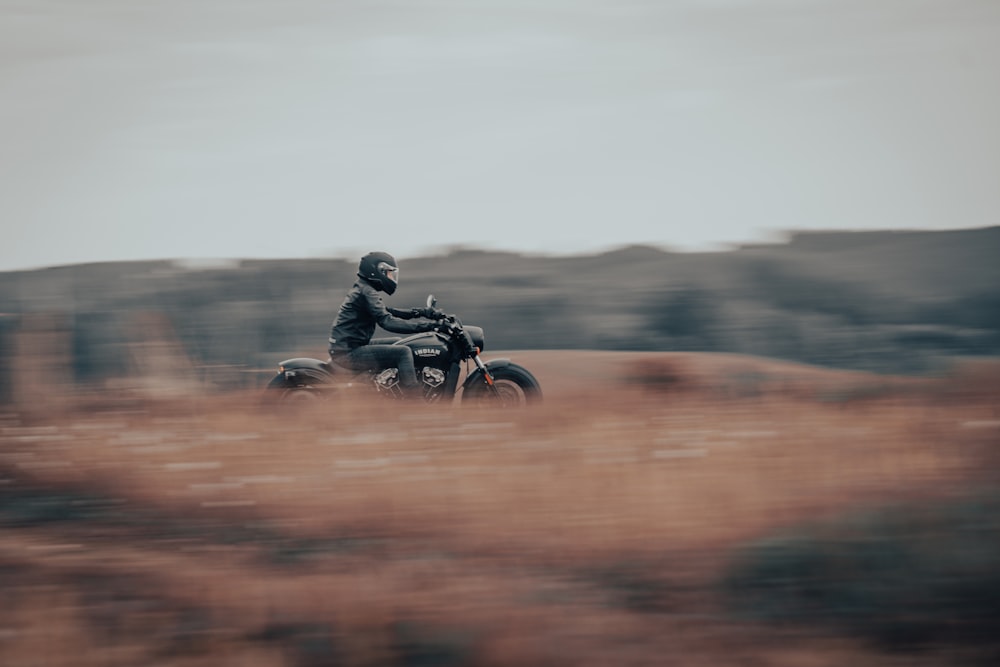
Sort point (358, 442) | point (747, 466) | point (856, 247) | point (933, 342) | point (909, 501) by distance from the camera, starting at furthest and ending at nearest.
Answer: point (856, 247), point (933, 342), point (358, 442), point (747, 466), point (909, 501)

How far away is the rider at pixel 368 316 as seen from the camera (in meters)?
8.81

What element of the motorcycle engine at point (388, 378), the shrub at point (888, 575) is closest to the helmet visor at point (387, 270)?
the motorcycle engine at point (388, 378)

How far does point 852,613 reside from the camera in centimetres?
404

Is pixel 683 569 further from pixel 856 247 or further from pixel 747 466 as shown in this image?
pixel 856 247

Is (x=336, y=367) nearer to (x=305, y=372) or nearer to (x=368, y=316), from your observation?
(x=305, y=372)

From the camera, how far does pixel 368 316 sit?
888 centimetres

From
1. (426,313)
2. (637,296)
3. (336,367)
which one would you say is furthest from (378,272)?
(637,296)

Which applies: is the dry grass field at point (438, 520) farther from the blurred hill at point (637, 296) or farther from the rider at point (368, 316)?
the blurred hill at point (637, 296)

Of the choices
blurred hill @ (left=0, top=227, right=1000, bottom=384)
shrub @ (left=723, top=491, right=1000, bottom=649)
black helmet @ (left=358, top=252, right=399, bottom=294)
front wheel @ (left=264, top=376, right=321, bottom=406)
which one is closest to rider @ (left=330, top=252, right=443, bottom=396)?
black helmet @ (left=358, top=252, right=399, bottom=294)

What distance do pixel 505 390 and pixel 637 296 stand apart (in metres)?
21.7

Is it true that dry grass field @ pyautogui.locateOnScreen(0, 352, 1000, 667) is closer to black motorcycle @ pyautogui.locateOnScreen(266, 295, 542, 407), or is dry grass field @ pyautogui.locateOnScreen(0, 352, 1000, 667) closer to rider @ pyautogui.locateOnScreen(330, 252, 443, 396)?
black motorcycle @ pyautogui.locateOnScreen(266, 295, 542, 407)

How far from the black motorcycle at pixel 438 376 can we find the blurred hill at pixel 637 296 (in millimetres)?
13589

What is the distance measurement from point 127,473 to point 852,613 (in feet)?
13.7

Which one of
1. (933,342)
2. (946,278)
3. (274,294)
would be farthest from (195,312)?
(946,278)
